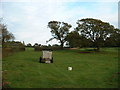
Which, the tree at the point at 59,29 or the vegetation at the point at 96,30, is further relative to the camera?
the tree at the point at 59,29

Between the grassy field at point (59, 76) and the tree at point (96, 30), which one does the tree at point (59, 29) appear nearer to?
the tree at point (96, 30)

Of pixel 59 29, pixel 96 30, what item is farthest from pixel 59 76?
pixel 59 29

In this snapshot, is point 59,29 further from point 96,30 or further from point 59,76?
point 59,76

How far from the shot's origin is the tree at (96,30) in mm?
33531

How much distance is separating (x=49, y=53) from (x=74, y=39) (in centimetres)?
1939

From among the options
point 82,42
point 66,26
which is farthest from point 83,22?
point 66,26

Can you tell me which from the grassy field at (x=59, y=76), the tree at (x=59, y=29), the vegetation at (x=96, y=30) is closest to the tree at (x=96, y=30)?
the vegetation at (x=96, y=30)

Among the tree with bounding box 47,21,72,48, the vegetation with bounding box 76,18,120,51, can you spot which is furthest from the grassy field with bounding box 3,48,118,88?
the tree with bounding box 47,21,72,48

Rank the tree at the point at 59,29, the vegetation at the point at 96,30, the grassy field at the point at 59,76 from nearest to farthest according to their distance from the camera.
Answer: the grassy field at the point at 59,76 → the vegetation at the point at 96,30 → the tree at the point at 59,29

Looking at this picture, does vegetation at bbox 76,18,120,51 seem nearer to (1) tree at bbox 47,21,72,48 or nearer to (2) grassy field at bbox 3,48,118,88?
(1) tree at bbox 47,21,72,48

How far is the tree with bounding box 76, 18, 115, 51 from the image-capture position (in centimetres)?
3353

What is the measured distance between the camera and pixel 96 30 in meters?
33.7

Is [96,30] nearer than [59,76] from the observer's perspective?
A: No

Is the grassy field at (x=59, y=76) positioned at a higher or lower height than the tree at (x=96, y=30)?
lower
